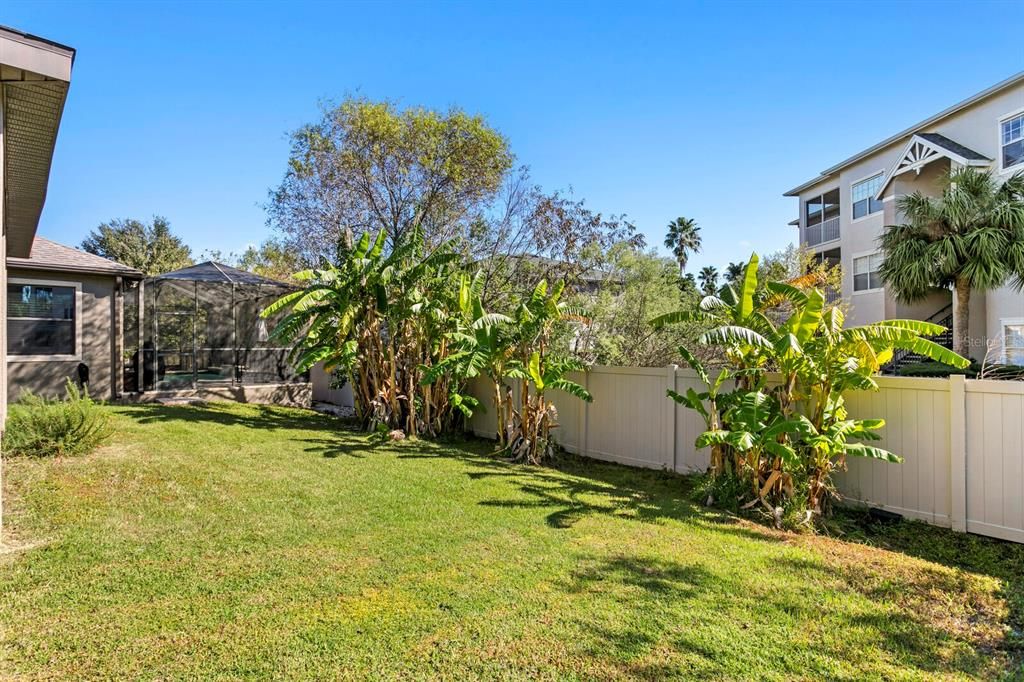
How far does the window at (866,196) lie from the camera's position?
20594mm

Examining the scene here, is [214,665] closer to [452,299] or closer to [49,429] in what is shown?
[49,429]

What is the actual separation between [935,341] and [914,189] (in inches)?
214

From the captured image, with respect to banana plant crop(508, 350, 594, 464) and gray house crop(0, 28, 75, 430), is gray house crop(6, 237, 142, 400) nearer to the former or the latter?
gray house crop(0, 28, 75, 430)

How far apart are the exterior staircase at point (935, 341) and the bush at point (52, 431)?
17025 mm

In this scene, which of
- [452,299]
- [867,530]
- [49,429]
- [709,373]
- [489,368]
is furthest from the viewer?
[452,299]

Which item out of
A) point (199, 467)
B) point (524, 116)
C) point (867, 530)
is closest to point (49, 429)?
point (199, 467)

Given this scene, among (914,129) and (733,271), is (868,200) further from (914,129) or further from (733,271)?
(733,271)

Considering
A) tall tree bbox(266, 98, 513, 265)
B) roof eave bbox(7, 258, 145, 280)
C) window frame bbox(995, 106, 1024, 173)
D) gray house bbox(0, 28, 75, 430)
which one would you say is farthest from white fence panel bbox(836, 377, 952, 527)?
roof eave bbox(7, 258, 145, 280)

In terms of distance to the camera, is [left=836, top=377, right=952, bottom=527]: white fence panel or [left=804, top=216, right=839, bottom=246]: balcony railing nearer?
[left=836, top=377, right=952, bottom=527]: white fence panel

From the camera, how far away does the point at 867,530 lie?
17.9 feet

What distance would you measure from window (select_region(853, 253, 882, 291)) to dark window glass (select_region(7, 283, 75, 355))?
25.6m

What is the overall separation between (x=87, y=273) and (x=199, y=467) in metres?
9.34

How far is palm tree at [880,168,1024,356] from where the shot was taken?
12938 millimetres

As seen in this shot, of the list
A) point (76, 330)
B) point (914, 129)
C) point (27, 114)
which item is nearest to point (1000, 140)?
point (914, 129)
